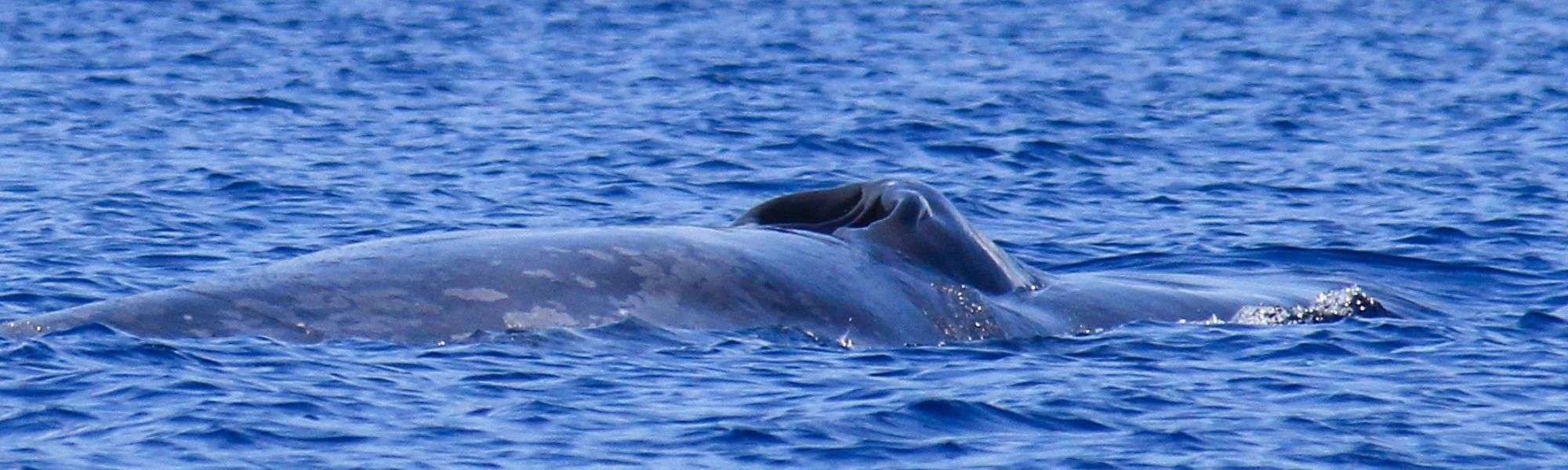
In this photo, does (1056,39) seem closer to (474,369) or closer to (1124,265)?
(1124,265)

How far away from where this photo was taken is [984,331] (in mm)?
13172

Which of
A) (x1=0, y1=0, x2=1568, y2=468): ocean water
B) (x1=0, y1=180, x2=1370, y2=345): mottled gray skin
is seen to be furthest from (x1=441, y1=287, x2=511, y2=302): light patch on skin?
(x1=0, y1=0, x2=1568, y2=468): ocean water

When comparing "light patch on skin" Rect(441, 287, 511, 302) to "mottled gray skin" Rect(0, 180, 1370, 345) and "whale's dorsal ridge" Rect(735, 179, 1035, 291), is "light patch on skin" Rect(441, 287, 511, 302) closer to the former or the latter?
"mottled gray skin" Rect(0, 180, 1370, 345)

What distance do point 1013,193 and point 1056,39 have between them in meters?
19.6

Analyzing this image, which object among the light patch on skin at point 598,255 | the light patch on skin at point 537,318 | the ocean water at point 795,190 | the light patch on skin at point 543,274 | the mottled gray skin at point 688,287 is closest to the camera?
the ocean water at point 795,190

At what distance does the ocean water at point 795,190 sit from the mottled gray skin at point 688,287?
0.13 metres

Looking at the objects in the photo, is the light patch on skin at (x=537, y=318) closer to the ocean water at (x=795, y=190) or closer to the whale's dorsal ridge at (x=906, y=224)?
the ocean water at (x=795, y=190)

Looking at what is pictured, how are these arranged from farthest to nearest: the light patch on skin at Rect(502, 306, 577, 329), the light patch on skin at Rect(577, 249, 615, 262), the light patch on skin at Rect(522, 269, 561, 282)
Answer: the light patch on skin at Rect(577, 249, 615, 262) < the light patch on skin at Rect(522, 269, 561, 282) < the light patch on skin at Rect(502, 306, 577, 329)

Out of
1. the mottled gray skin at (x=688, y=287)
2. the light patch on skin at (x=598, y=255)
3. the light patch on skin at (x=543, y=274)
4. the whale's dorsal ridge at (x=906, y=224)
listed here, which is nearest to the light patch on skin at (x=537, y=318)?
the mottled gray skin at (x=688, y=287)

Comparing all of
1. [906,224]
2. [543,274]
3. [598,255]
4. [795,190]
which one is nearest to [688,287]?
[598,255]

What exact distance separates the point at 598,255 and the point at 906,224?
1.75 meters

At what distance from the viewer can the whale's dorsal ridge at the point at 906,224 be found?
44.0ft

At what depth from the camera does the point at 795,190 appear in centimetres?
2345

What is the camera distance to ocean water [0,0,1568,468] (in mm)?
11281
